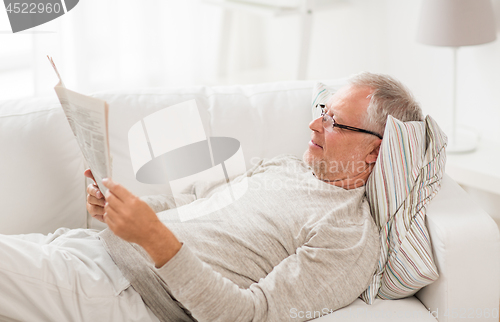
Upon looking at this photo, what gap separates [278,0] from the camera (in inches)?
117

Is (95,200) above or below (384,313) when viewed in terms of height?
above

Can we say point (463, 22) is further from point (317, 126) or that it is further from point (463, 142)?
point (317, 126)

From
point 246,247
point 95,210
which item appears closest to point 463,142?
point 246,247

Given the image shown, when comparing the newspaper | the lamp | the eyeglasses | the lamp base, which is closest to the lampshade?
the lamp

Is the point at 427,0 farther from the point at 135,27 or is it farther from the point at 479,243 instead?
the point at 135,27

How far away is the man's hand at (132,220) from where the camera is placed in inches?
36.2

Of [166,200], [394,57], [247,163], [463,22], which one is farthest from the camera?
[394,57]

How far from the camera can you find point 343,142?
142 cm

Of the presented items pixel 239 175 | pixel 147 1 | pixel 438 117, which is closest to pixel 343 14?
pixel 438 117

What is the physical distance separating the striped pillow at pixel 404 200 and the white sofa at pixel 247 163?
0.12ft

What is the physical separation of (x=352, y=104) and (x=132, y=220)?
76cm

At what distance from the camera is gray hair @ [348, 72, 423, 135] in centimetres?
139

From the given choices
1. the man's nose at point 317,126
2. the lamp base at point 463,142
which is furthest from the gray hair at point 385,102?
the lamp base at point 463,142

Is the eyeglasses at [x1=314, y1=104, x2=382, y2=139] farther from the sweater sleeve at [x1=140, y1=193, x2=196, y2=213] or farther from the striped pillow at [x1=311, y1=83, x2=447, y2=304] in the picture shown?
the sweater sleeve at [x1=140, y1=193, x2=196, y2=213]
